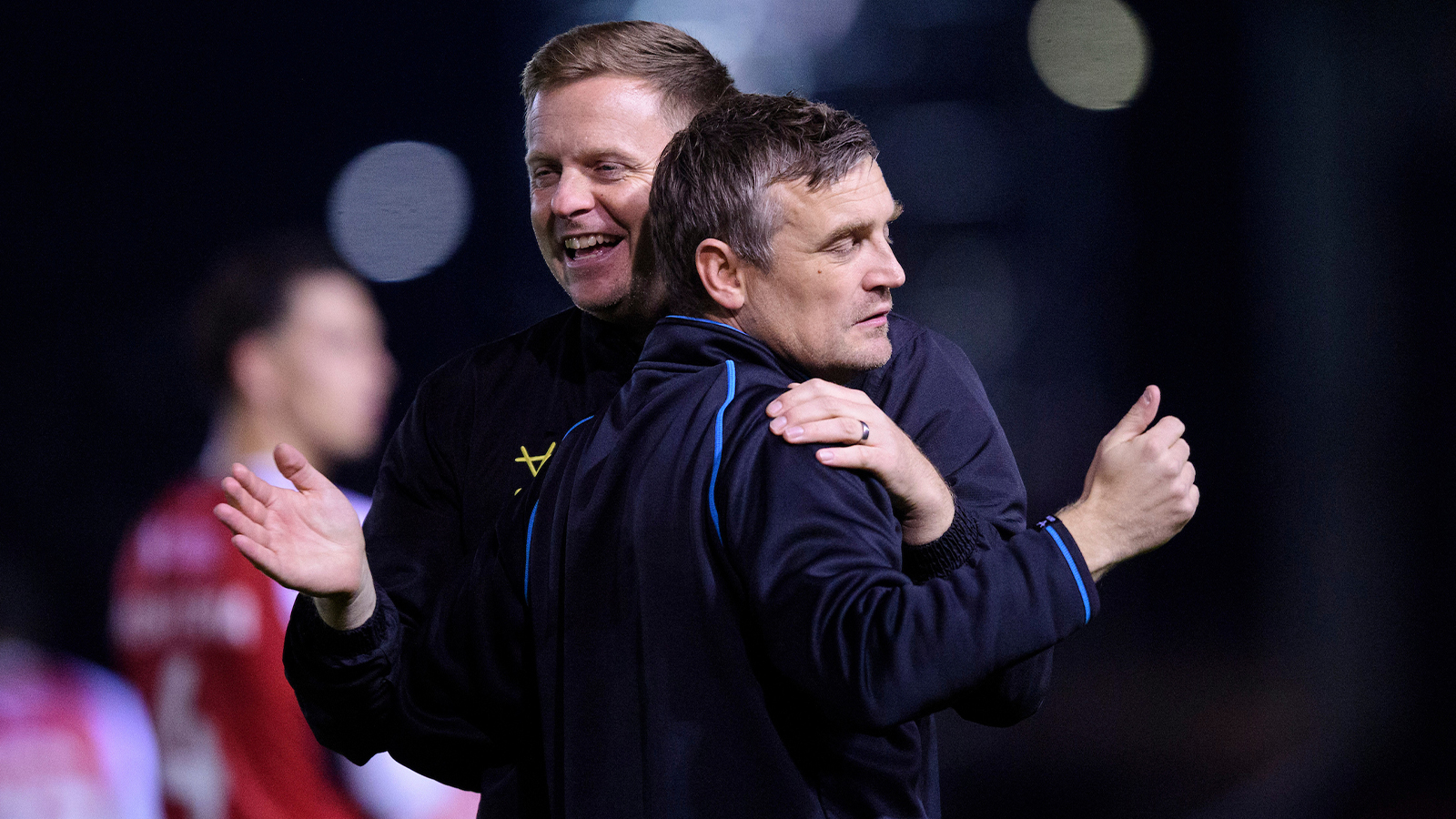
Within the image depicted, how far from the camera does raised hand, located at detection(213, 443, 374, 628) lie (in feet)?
3.58

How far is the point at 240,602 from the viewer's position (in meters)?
2.67

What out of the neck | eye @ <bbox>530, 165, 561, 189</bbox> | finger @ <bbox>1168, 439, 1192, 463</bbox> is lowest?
the neck

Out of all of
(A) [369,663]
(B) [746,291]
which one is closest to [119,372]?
(A) [369,663]

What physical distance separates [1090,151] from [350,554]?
2.54 meters

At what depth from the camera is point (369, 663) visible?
1180 mm

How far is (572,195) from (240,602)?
1695mm

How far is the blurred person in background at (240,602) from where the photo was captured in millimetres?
2648

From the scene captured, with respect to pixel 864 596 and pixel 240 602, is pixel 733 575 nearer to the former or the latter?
pixel 864 596

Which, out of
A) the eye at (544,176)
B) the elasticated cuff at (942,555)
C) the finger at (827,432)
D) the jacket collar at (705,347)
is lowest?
the elasticated cuff at (942,555)

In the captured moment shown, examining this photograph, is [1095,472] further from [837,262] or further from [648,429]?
[648,429]

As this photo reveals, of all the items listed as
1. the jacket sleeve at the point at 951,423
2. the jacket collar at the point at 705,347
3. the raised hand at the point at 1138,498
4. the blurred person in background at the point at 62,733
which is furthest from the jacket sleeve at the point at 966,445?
the blurred person in background at the point at 62,733

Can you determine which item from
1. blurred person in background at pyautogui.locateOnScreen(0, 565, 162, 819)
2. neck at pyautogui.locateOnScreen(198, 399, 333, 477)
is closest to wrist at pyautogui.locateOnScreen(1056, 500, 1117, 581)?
neck at pyautogui.locateOnScreen(198, 399, 333, 477)

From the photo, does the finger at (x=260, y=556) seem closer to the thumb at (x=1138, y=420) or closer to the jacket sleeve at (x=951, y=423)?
the jacket sleeve at (x=951, y=423)

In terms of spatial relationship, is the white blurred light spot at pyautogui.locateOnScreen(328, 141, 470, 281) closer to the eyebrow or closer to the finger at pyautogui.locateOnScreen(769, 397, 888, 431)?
the eyebrow
